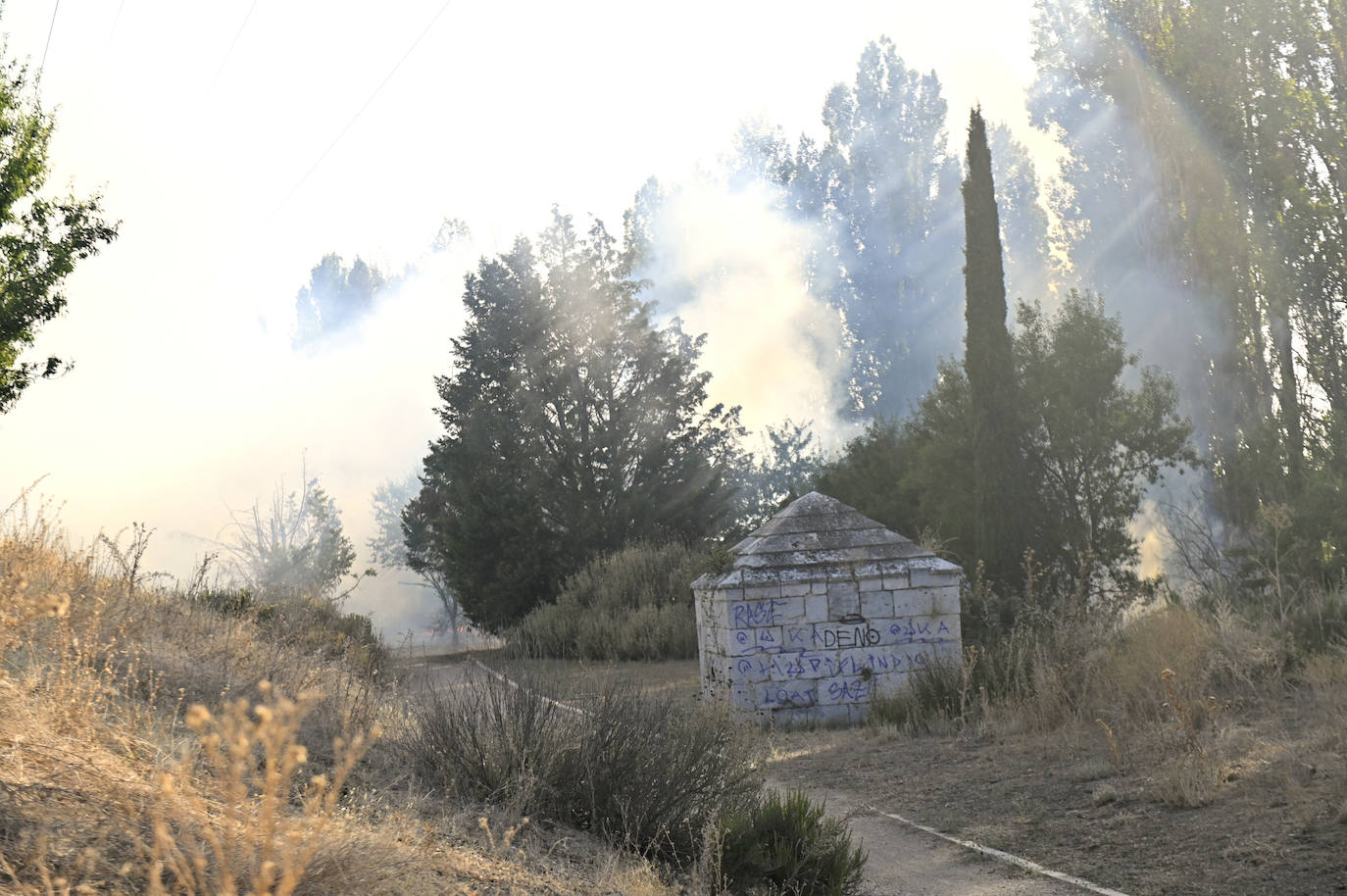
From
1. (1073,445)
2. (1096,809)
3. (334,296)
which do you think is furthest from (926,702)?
(334,296)

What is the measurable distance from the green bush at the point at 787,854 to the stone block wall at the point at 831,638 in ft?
18.4

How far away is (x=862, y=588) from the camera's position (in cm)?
1103

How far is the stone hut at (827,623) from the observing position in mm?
10844

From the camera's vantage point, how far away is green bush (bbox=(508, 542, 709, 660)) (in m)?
18.2

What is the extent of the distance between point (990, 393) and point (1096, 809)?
45.6ft

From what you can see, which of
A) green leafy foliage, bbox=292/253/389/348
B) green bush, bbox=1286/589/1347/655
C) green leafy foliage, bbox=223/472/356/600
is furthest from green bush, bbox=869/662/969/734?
green leafy foliage, bbox=292/253/389/348

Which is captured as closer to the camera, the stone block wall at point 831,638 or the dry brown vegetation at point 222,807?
the dry brown vegetation at point 222,807

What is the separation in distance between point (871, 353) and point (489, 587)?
64.0 feet

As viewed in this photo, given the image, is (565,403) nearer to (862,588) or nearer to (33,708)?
(862,588)

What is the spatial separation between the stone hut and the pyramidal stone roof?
13mm

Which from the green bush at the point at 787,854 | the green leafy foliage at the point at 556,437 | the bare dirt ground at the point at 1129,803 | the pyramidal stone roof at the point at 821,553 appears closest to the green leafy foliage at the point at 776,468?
the green leafy foliage at the point at 556,437

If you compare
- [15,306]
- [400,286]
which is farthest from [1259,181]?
[400,286]

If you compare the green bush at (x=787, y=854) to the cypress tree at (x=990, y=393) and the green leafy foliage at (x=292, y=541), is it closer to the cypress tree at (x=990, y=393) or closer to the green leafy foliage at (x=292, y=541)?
the cypress tree at (x=990, y=393)

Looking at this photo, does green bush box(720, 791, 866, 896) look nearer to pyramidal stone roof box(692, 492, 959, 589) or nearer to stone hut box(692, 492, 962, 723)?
stone hut box(692, 492, 962, 723)
